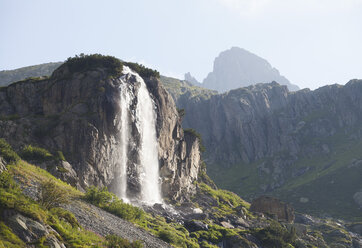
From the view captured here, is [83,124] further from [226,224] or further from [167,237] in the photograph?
[226,224]

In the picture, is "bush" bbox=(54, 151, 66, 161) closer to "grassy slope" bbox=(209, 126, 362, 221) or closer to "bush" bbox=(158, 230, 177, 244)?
"bush" bbox=(158, 230, 177, 244)

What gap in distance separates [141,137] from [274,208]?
46.8m

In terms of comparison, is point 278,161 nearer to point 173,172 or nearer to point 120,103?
point 173,172

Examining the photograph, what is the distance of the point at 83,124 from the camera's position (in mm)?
57688

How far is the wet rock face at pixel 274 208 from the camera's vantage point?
91875 millimetres

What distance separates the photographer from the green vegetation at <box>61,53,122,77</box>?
7394 centimetres

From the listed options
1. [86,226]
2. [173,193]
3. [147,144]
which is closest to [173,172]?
[173,193]

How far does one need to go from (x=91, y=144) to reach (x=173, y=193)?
30421 mm

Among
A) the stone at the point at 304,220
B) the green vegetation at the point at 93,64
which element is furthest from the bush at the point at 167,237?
the stone at the point at 304,220

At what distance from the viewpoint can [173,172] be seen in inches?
3273

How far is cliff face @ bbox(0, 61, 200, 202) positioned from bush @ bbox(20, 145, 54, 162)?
1.71 metres

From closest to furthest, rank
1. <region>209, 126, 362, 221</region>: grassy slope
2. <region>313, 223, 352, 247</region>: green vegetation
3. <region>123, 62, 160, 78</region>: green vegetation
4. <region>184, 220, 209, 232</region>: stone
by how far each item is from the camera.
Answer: <region>184, 220, 209, 232</region>: stone → <region>313, 223, 352, 247</region>: green vegetation → <region>123, 62, 160, 78</region>: green vegetation → <region>209, 126, 362, 221</region>: grassy slope

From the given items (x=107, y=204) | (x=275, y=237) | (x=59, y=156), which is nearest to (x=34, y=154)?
(x=59, y=156)

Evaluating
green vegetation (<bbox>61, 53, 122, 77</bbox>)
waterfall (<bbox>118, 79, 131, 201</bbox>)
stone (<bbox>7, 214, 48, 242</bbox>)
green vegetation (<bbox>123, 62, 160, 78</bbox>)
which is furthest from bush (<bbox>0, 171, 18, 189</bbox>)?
green vegetation (<bbox>123, 62, 160, 78</bbox>)
